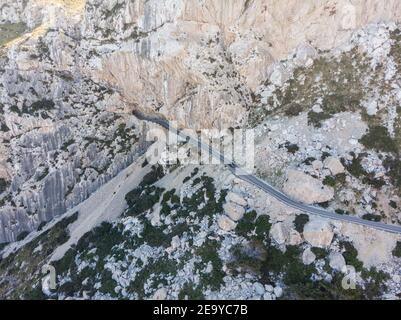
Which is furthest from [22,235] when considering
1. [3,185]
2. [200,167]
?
[200,167]

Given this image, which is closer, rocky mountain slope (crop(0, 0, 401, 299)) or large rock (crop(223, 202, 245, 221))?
rocky mountain slope (crop(0, 0, 401, 299))

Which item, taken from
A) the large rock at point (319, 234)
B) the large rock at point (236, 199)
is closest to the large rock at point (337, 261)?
the large rock at point (319, 234)

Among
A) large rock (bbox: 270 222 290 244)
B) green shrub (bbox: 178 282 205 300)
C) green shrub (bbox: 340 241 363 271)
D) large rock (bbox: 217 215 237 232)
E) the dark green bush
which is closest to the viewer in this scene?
green shrub (bbox: 340 241 363 271)

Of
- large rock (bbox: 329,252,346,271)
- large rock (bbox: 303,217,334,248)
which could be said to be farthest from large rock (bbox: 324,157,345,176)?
large rock (bbox: 329,252,346,271)

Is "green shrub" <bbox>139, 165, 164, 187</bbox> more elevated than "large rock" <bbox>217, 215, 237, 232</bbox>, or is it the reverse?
"large rock" <bbox>217, 215, 237, 232</bbox>

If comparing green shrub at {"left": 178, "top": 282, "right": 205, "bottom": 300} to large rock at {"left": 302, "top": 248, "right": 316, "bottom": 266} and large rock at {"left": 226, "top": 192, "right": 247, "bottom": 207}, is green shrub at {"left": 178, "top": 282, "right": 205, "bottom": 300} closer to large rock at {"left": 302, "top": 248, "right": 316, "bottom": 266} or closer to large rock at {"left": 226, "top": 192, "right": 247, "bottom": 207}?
large rock at {"left": 302, "top": 248, "right": 316, "bottom": 266}

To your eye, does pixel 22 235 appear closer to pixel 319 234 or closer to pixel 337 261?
pixel 319 234
